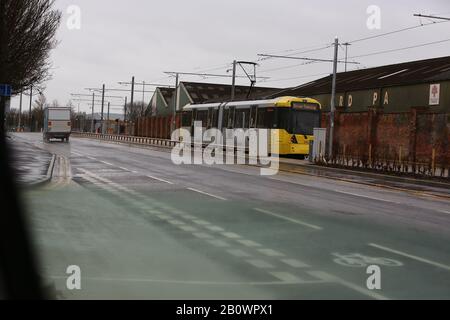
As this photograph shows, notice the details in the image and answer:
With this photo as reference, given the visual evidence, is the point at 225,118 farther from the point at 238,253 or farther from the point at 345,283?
the point at 345,283

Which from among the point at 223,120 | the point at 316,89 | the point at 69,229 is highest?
the point at 316,89

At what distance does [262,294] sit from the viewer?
5.78 metres

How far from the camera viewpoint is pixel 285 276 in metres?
6.54

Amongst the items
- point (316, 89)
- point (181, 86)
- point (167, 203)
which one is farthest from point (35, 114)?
point (167, 203)

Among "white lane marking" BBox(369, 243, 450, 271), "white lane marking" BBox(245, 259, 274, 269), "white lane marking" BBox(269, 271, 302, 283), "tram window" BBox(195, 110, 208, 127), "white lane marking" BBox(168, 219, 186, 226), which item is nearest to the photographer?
"white lane marking" BBox(269, 271, 302, 283)

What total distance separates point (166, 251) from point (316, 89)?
5268 cm

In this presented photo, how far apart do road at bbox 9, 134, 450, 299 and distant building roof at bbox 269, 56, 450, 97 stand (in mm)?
30621

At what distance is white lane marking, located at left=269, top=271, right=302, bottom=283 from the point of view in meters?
6.37

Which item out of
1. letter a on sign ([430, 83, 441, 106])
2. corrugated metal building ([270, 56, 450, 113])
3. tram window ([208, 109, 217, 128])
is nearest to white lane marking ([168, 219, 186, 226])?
corrugated metal building ([270, 56, 450, 113])

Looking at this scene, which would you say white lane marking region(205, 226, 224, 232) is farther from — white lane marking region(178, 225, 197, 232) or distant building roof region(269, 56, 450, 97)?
distant building roof region(269, 56, 450, 97)

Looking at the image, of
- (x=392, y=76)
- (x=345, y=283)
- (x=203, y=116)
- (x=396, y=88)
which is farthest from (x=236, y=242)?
(x=392, y=76)

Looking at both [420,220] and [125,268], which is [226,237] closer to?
[125,268]

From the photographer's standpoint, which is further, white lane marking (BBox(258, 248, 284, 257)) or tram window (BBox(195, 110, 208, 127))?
tram window (BBox(195, 110, 208, 127))

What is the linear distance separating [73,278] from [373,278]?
3326 mm
